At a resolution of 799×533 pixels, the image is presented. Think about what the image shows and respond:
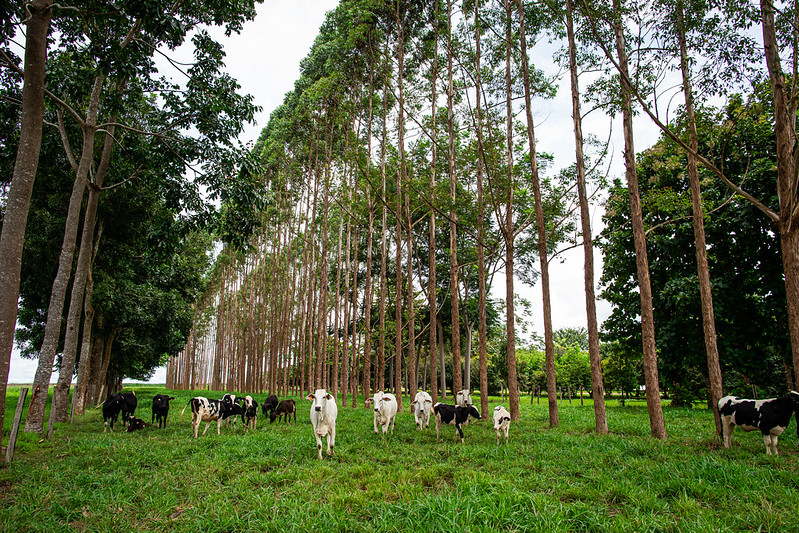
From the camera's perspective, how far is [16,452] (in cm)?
798

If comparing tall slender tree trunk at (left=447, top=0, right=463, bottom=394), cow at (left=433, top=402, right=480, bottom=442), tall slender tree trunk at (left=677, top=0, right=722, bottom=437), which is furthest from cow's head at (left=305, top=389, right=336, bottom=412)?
tall slender tree trunk at (left=677, top=0, right=722, bottom=437)

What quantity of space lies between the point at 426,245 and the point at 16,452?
24.5m

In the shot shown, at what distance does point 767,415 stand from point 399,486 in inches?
277

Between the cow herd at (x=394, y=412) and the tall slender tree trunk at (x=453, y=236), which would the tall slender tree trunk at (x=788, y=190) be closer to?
the cow herd at (x=394, y=412)

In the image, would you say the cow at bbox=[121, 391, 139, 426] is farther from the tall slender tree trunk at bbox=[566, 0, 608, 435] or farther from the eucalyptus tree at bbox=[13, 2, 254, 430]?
the tall slender tree trunk at bbox=[566, 0, 608, 435]

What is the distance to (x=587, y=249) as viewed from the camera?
12047 millimetres

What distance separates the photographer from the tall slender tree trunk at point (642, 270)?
9.83 meters

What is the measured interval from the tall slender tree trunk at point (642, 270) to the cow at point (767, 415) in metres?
1.77

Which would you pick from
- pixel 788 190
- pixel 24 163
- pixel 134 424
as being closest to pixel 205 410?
pixel 134 424

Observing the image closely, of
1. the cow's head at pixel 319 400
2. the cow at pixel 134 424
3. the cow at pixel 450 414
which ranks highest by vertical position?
the cow's head at pixel 319 400

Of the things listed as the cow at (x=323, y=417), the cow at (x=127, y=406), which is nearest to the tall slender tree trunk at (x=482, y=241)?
the cow at (x=323, y=417)

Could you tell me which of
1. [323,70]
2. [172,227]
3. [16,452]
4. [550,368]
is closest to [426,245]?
[323,70]

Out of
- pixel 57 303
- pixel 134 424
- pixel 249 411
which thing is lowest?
pixel 134 424

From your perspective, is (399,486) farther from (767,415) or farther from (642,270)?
(642,270)
